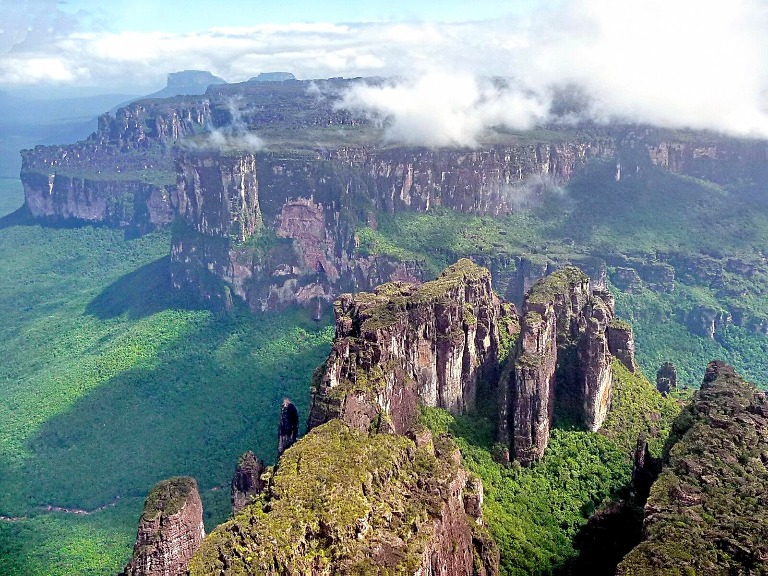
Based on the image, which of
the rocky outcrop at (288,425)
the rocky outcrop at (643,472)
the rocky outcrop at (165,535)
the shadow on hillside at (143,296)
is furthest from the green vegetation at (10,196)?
the rocky outcrop at (643,472)

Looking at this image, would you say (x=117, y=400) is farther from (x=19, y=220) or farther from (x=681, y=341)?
(x=19, y=220)

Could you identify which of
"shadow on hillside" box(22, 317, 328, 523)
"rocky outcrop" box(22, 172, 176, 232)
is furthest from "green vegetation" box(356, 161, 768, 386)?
"rocky outcrop" box(22, 172, 176, 232)

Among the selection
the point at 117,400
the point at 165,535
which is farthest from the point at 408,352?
the point at 117,400

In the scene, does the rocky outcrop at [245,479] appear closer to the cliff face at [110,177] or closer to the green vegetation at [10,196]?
the cliff face at [110,177]

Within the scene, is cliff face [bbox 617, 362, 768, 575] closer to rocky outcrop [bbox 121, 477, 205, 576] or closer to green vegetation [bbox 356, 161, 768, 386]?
rocky outcrop [bbox 121, 477, 205, 576]

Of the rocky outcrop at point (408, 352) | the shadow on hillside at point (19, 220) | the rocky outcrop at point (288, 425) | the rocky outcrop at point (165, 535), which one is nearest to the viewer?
Answer: the rocky outcrop at point (165, 535)

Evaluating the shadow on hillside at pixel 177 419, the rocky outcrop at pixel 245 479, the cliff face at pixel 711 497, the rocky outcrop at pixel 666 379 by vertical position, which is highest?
the cliff face at pixel 711 497

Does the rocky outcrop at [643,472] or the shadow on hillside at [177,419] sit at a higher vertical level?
the rocky outcrop at [643,472]
